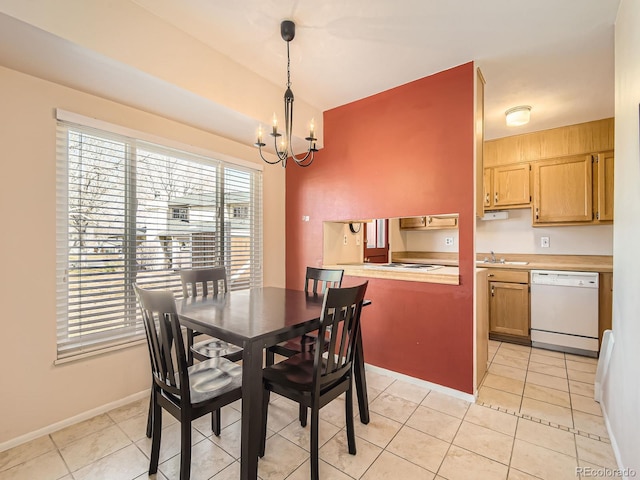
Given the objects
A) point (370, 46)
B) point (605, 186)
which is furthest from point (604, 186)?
point (370, 46)

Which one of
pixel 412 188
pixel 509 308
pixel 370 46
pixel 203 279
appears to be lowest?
pixel 509 308

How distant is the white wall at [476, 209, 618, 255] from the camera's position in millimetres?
3537

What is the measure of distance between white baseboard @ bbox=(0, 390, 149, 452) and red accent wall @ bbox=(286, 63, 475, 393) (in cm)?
200

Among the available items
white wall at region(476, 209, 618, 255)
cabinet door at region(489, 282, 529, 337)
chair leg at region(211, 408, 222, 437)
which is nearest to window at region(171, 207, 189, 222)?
chair leg at region(211, 408, 222, 437)

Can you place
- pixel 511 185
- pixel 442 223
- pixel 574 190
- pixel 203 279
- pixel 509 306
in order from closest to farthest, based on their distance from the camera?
pixel 203 279
pixel 574 190
pixel 509 306
pixel 511 185
pixel 442 223

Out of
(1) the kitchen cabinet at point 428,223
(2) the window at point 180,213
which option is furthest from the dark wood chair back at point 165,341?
(1) the kitchen cabinet at point 428,223

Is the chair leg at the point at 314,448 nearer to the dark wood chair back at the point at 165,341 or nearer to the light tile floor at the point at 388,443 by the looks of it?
the light tile floor at the point at 388,443

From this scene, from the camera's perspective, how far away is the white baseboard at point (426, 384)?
2344 mm

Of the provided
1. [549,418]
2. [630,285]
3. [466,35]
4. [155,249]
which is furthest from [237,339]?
[466,35]

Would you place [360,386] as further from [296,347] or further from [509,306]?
[509,306]

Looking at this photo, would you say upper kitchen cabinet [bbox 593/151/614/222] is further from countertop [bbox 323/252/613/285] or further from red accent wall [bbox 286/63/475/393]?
red accent wall [bbox 286/63/475/393]

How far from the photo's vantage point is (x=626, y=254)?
1.62 m

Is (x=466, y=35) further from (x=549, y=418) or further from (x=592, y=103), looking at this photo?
(x=549, y=418)

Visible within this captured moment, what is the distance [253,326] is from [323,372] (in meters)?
0.48
